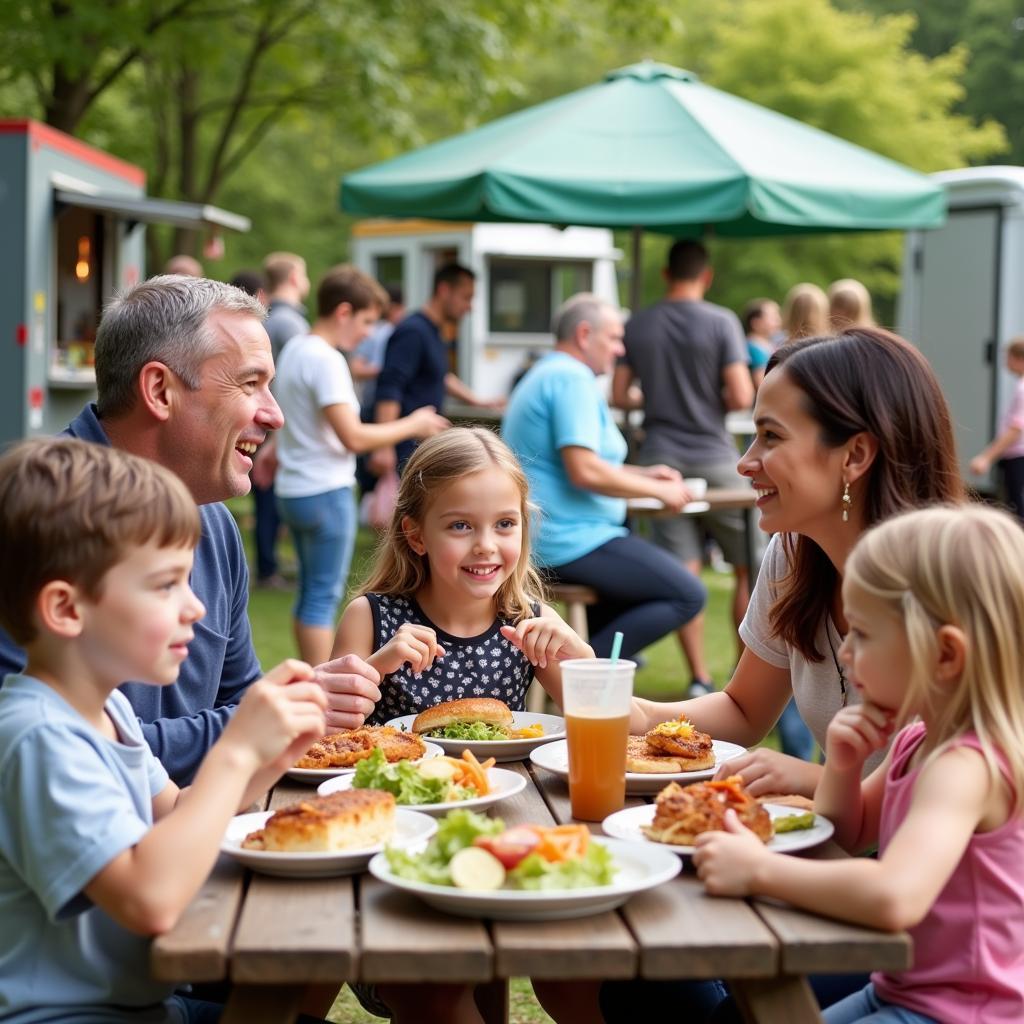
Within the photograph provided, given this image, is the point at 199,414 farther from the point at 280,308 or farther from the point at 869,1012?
the point at 280,308

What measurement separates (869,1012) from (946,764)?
17.4 inches

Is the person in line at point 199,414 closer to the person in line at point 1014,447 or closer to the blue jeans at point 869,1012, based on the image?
the blue jeans at point 869,1012

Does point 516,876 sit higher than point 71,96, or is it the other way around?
point 71,96

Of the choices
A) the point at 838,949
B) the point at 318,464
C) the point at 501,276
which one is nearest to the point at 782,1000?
the point at 838,949

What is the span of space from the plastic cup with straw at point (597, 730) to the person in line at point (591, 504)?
3.81 m

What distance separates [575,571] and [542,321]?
1157cm

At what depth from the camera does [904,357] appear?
2758mm

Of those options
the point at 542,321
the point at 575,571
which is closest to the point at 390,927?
the point at 575,571

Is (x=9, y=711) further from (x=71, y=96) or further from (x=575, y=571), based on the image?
(x=71, y=96)

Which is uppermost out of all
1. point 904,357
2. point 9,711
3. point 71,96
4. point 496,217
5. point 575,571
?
point 71,96

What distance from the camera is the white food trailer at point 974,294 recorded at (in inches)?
498

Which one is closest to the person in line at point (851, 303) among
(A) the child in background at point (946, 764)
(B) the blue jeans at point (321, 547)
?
(B) the blue jeans at point (321, 547)

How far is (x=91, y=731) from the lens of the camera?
6.53 ft

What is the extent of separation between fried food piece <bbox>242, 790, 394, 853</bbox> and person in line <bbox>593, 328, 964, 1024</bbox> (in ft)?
2.68
